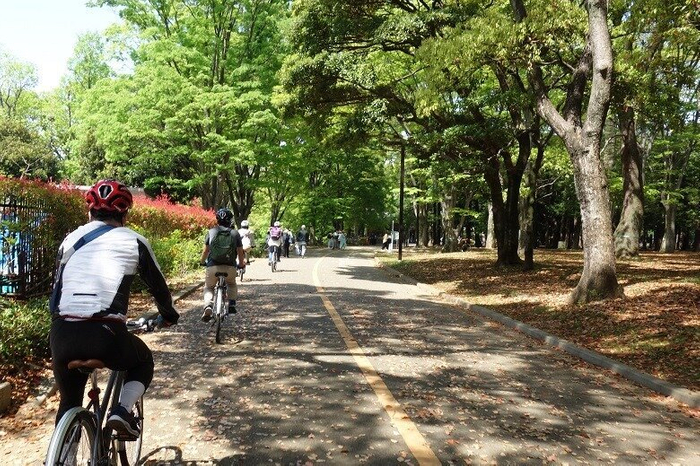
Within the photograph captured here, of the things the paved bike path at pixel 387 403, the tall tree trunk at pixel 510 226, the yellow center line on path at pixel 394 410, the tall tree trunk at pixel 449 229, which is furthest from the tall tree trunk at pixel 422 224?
the yellow center line on path at pixel 394 410

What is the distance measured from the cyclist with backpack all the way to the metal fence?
2607 mm

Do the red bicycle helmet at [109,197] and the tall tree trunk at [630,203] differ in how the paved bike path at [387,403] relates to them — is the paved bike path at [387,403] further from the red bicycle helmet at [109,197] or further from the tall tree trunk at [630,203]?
the tall tree trunk at [630,203]

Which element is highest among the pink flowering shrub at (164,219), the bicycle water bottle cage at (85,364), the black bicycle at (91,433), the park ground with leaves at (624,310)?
the pink flowering shrub at (164,219)

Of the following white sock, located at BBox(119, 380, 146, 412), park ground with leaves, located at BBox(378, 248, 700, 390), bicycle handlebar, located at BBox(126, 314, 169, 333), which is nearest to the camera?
white sock, located at BBox(119, 380, 146, 412)

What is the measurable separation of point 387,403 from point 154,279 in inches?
112

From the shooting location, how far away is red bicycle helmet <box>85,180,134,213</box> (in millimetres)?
2871

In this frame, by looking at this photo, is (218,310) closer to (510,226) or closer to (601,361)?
(601,361)

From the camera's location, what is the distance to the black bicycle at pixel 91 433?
2.33 meters

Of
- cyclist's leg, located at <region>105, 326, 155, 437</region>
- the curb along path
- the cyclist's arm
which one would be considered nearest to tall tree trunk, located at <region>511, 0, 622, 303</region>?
the curb along path

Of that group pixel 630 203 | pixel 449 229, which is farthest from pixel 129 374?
pixel 449 229

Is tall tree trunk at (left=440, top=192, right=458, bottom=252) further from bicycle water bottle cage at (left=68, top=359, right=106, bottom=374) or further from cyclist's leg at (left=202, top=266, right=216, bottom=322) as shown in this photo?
bicycle water bottle cage at (left=68, top=359, right=106, bottom=374)

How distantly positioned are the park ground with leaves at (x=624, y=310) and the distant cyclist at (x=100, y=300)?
6126mm

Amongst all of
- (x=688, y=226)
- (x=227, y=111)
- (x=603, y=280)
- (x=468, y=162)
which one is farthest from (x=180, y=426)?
(x=688, y=226)

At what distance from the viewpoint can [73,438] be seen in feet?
8.02
